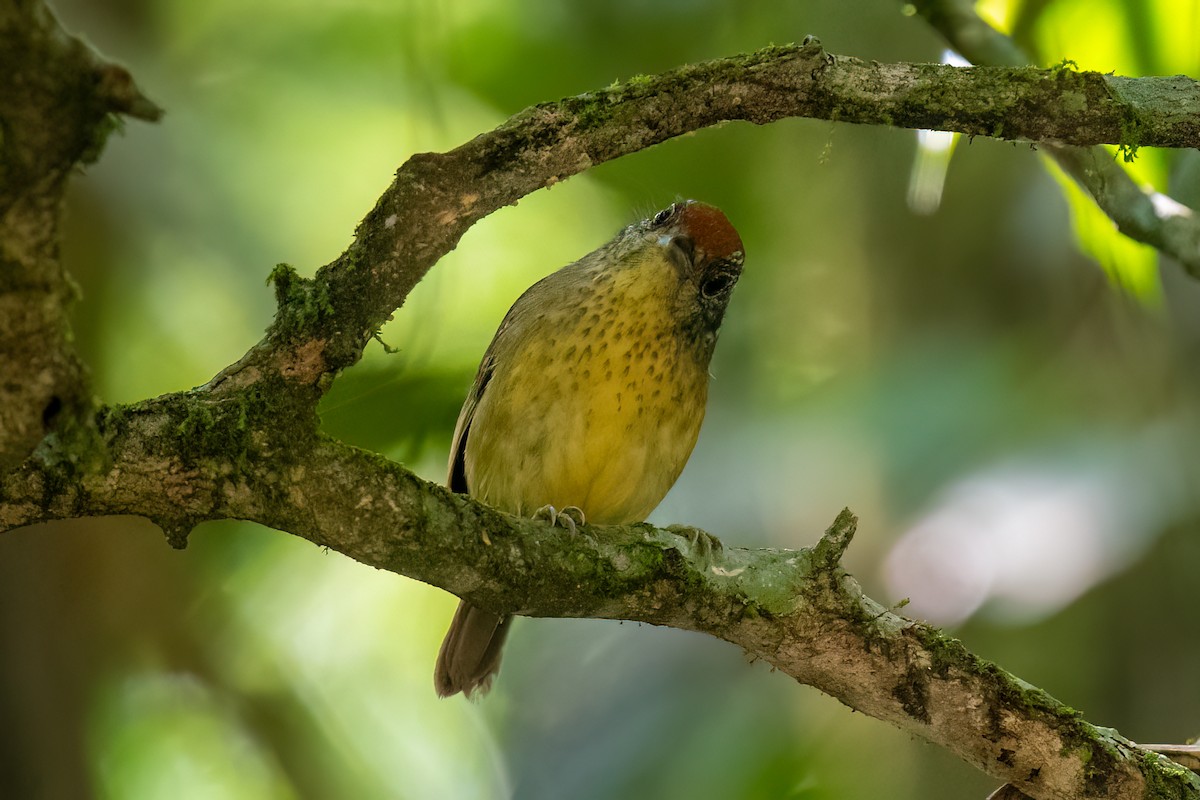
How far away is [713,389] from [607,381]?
7.09ft

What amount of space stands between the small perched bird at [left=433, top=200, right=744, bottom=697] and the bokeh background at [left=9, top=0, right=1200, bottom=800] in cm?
65

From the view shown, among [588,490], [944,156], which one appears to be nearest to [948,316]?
[944,156]

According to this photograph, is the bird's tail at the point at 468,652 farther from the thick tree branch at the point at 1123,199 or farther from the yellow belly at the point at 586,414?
the thick tree branch at the point at 1123,199

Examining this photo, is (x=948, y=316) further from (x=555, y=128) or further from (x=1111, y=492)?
(x=555, y=128)

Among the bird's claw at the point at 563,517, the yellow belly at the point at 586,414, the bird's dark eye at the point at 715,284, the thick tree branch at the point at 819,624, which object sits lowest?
the thick tree branch at the point at 819,624

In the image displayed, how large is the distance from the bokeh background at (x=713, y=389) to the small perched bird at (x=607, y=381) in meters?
0.65

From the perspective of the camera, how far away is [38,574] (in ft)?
11.2

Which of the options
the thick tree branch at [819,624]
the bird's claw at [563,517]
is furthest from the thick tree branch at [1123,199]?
the bird's claw at [563,517]

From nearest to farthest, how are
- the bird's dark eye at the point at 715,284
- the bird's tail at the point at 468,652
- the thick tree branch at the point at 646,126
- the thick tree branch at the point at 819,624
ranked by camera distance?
the thick tree branch at the point at 646,126 < the thick tree branch at the point at 819,624 < the bird's dark eye at the point at 715,284 < the bird's tail at the point at 468,652

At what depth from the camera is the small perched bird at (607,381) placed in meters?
3.21

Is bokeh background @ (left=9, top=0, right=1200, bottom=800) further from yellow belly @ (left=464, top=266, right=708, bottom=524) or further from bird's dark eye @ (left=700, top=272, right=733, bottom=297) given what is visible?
bird's dark eye @ (left=700, top=272, right=733, bottom=297)

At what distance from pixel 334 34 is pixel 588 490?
248 cm

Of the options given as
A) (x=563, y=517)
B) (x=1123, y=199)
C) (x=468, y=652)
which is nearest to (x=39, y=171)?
(x=563, y=517)

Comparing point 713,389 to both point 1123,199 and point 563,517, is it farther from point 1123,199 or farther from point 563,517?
point 563,517
